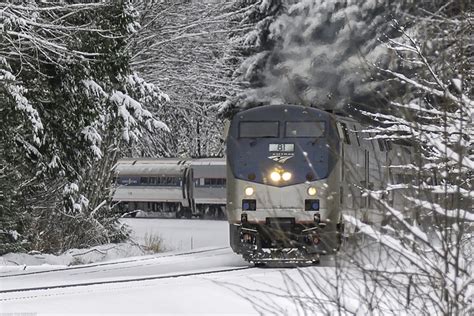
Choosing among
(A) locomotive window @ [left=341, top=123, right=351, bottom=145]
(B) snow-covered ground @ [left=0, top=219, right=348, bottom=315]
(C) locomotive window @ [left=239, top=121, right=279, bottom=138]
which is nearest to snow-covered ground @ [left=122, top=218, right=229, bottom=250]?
(B) snow-covered ground @ [left=0, top=219, right=348, bottom=315]

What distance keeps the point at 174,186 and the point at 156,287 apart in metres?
29.1

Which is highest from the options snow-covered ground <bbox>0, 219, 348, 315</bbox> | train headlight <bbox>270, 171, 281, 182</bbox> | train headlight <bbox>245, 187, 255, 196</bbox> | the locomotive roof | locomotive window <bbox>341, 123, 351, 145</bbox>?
the locomotive roof

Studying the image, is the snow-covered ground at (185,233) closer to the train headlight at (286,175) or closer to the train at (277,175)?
the train at (277,175)

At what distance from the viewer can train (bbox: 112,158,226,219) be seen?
4003 cm

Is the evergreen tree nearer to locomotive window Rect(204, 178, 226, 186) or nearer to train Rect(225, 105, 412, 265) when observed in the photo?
Result: train Rect(225, 105, 412, 265)

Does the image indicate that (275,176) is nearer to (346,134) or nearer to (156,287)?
(346,134)

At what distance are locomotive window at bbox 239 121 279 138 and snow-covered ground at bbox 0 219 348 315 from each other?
246 centimetres

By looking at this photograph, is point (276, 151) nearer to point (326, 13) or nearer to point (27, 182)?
point (27, 182)

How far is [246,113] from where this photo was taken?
17.5 meters

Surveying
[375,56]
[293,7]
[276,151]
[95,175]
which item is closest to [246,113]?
[276,151]

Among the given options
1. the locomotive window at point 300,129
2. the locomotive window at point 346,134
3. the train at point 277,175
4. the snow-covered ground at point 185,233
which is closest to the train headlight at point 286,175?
the train at point 277,175

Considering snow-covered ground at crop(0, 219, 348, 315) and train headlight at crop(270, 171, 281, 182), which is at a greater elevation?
train headlight at crop(270, 171, 281, 182)

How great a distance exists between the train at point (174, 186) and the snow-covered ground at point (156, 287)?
1830 cm

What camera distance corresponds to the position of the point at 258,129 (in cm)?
1750
